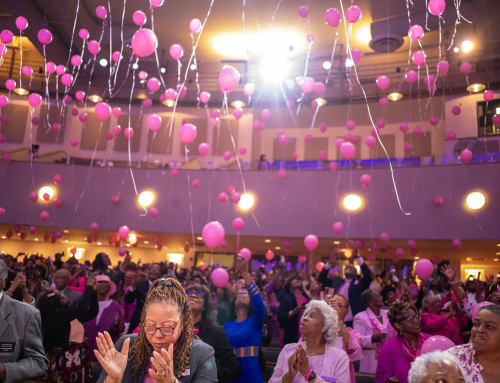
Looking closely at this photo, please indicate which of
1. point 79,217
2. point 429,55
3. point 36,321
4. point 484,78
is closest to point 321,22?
point 429,55

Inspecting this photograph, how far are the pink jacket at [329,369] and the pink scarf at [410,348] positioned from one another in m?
0.48

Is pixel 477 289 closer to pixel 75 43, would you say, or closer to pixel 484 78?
pixel 484 78

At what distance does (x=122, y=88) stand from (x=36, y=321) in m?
13.3

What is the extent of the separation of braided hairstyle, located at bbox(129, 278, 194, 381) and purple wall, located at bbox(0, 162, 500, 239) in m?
9.37

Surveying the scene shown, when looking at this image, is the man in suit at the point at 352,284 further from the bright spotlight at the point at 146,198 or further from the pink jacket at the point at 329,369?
the bright spotlight at the point at 146,198

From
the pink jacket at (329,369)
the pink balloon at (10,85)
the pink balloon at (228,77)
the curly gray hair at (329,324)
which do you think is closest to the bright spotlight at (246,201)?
the pink balloon at (228,77)

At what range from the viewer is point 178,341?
1826 mm

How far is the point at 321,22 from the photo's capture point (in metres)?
12.4

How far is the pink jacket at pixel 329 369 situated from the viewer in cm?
254

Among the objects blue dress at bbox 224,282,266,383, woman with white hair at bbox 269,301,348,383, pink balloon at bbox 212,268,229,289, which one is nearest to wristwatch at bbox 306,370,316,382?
woman with white hair at bbox 269,301,348,383

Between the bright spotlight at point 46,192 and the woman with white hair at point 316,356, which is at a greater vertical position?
the bright spotlight at point 46,192

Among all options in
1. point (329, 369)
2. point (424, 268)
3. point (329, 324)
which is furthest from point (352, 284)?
point (329, 369)

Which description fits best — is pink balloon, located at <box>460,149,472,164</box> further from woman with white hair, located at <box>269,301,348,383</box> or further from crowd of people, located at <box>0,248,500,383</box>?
woman with white hair, located at <box>269,301,348,383</box>

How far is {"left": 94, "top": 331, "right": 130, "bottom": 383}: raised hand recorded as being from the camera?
154 centimetres
